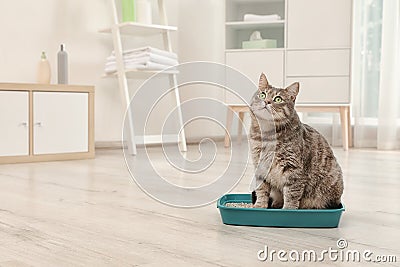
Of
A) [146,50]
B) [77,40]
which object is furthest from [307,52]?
[77,40]

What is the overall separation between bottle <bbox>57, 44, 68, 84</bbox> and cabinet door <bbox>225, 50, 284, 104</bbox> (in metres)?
1.01

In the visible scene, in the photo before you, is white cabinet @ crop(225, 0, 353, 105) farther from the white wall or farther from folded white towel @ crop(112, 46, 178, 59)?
folded white towel @ crop(112, 46, 178, 59)

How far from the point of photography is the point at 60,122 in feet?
8.50

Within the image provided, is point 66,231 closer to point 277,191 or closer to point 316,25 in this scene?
point 277,191

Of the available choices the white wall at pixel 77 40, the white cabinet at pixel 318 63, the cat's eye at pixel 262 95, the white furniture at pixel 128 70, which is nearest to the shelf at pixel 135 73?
the white furniture at pixel 128 70

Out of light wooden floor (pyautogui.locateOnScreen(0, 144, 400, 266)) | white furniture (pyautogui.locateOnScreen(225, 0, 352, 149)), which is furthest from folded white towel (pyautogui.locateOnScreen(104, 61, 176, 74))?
light wooden floor (pyautogui.locateOnScreen(0, 144, 400, 266))

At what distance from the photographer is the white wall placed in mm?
2758

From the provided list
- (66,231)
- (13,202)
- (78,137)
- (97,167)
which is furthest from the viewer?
(78,137)

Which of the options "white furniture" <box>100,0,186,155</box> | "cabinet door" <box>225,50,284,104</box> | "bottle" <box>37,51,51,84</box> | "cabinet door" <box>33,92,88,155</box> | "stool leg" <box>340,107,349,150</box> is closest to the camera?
"cabinet door" <box>33,92,88,155</box>

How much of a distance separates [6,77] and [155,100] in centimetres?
171

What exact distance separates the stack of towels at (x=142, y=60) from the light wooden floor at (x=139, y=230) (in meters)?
1.18

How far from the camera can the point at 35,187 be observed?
1.70 metres

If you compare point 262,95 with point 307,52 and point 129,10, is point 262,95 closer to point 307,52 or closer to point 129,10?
point 129,10

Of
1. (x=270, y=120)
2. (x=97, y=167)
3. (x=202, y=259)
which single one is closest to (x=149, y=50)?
(x=97, y=167)
